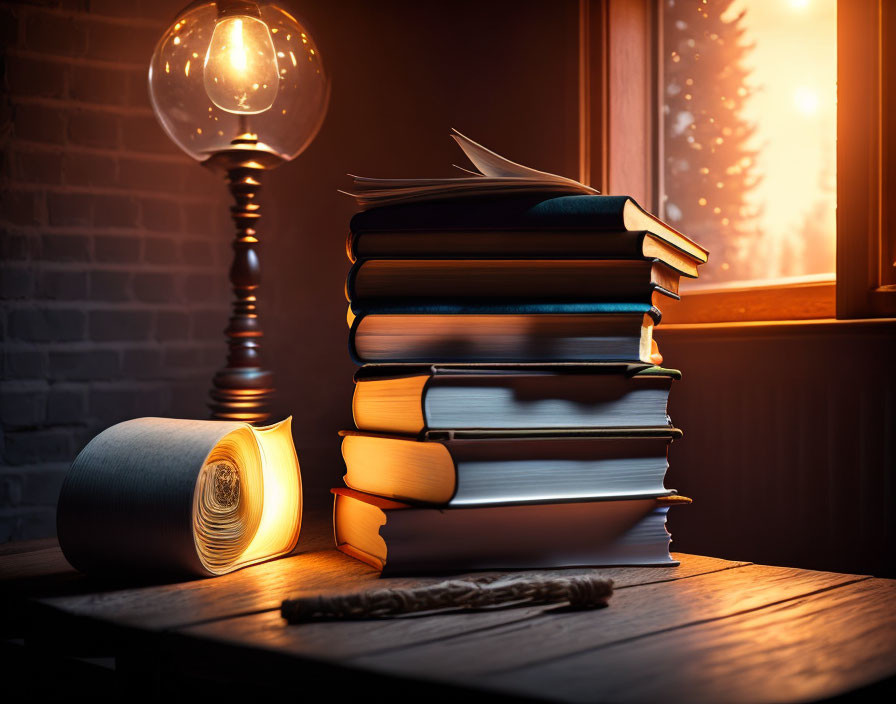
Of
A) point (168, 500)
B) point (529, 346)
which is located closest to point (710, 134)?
point (529, 346)

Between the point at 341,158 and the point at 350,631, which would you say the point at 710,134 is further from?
the point at 350,631

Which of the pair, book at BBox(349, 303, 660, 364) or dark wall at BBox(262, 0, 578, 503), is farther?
dark wall at BBox(262, 0, 578, 503)

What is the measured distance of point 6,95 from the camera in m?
1.87

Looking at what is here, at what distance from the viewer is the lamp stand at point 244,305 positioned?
146cm

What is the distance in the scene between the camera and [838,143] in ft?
4.51

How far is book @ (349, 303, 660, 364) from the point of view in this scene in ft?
3.08

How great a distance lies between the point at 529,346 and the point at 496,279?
0.08 metres

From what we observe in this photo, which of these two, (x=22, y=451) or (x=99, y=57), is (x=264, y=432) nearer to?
(x=22, y=451)

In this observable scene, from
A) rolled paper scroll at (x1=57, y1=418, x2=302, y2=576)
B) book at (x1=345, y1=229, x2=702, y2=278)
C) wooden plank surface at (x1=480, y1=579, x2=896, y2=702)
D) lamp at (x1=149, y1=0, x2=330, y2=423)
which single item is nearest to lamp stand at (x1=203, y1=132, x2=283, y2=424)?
lamp at (x1=149, y1=0, x2=330, y2=423)

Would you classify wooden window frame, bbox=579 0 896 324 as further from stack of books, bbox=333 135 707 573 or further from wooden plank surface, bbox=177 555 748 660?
wooden plank surface, bbox=177 555 748 660

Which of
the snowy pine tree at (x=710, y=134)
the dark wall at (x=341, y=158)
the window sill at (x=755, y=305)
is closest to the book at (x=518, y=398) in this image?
the window sill at (x=755, y=305)

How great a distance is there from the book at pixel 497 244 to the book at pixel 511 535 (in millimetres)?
264

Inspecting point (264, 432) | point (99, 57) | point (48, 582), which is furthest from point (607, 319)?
point (99, 57)

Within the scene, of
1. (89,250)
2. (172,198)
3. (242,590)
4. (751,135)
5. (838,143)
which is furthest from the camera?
(172,198)
